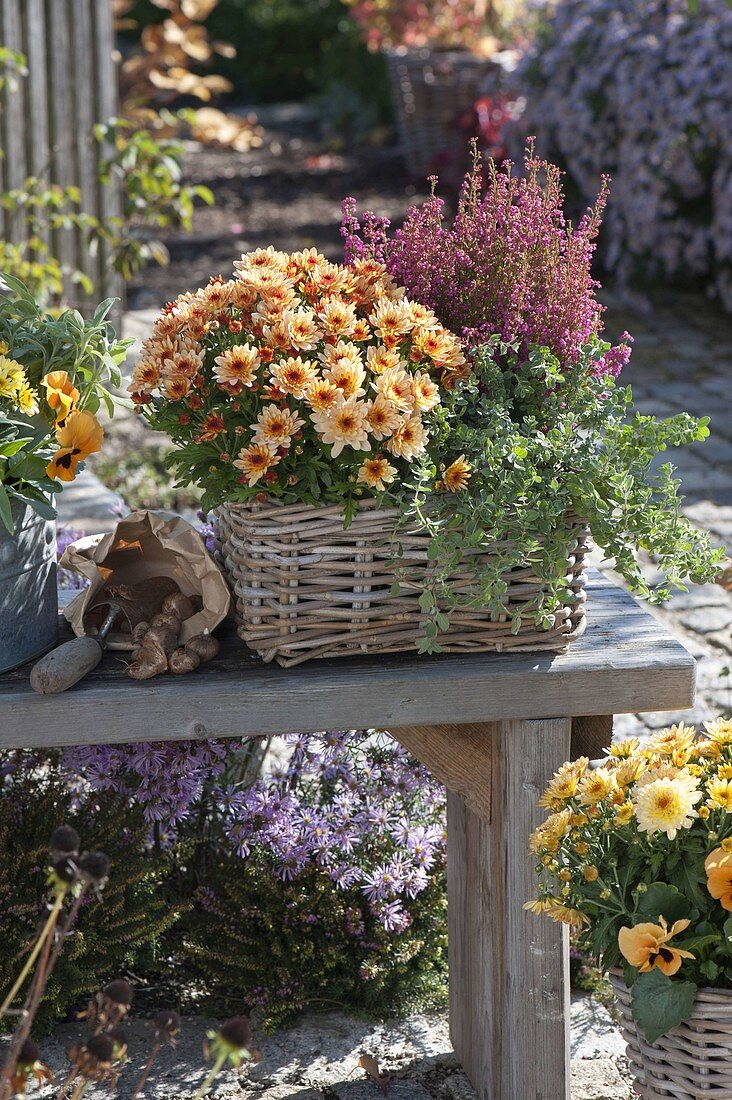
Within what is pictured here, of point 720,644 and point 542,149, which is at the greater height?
point 542,149

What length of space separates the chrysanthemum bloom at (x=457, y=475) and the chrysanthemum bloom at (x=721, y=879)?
1.88ft

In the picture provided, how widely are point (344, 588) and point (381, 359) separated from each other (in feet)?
1.03

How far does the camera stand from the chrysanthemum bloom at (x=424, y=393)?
1.72m

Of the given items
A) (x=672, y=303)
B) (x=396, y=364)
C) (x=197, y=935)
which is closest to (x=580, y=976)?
(x=197, y=935)

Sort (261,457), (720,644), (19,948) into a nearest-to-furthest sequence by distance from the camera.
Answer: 1. (261,457)
2. (19,948)
3. (720,644)

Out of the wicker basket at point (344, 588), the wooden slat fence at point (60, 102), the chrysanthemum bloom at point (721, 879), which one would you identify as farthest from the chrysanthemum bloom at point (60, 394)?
the wooden slat fence at point (60, 102)

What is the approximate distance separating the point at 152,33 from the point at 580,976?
30.2ft

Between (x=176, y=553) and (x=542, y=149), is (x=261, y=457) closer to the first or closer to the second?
(x=176, y=553)

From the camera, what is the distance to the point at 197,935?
2.40 m

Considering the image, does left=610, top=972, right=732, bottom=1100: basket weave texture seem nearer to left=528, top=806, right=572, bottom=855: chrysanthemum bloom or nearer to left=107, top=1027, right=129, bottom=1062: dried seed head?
left=528, top=806, right=572, bottom=855: chrysanthemum bloom

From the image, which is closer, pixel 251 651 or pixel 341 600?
pixel 341 600

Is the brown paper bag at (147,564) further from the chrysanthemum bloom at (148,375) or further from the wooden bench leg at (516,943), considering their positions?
the wooden bench leg at (516,943)

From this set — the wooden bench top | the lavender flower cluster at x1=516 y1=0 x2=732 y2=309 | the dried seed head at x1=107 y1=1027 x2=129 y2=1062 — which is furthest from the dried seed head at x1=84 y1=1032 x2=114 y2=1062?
the lavender flower cluster at x1=516 y1=0 x2=732 y2=309

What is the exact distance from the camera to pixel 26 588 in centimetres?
185
